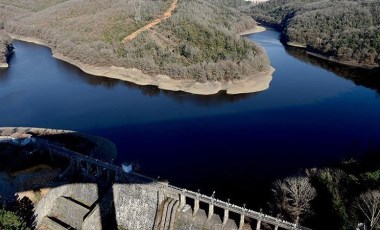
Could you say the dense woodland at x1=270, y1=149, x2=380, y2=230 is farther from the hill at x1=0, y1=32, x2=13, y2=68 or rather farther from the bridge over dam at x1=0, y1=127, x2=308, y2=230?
the hill at x1=0, y1=32, x2=13, y2=68

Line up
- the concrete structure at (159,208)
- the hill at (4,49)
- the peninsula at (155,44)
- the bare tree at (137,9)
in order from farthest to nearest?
the bare tree at (137,9) → the hill at (4,49) → the peninsula at (155,44) → the concrete structure at (159,208)

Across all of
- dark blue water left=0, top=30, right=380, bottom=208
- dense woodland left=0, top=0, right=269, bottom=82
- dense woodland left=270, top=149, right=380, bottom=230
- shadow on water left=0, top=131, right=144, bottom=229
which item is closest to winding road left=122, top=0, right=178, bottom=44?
dense woodland left=0, top=0, right=269, bottom=82

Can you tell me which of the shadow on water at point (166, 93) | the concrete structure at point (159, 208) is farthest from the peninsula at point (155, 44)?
the concrete structure at point (159, 208)

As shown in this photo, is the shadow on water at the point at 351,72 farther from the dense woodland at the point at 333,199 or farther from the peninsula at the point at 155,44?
the dense woodland at the point at 333,199

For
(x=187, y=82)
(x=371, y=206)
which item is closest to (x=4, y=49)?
(x=187, y=82)

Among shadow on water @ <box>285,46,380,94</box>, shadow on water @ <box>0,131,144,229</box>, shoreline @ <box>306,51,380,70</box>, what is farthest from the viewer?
shoreline @ <box>306,51,380,70</box>

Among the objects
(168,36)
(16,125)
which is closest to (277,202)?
(16,125)
